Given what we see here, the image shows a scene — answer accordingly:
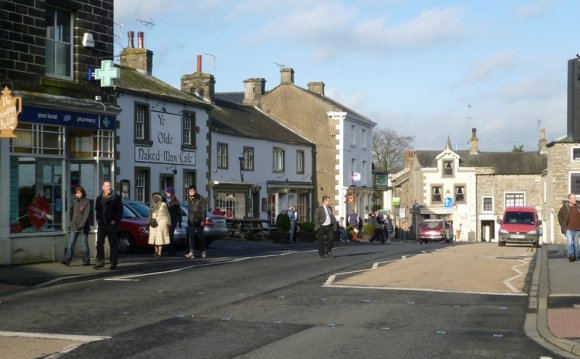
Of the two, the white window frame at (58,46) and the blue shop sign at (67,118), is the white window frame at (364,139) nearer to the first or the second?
the blue shop sign at (67,118)

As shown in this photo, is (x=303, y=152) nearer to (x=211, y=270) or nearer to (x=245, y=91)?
(x=245, y=91)

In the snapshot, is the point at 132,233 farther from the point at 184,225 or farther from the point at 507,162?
the point at 507,162

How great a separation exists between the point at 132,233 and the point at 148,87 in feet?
41.3

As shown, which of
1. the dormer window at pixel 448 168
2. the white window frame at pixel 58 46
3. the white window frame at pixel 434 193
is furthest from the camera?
the dormer window at pixel 448 168

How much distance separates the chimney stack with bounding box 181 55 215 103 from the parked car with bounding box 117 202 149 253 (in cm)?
1970

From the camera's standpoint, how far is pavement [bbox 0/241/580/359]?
9.20 meters

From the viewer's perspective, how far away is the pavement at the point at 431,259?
920 centimetres

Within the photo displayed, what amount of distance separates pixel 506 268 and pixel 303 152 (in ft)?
111

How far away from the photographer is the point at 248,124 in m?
47.8

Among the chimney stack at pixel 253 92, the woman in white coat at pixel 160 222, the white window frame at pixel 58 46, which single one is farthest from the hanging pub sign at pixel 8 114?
the chimney stack at pixel 253 92

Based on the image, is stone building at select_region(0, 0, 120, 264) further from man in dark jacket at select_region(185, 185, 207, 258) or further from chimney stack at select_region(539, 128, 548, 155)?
chimney stack at select_region(539, 128, 548, 155)

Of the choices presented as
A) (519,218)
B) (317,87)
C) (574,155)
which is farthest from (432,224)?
(519,218)

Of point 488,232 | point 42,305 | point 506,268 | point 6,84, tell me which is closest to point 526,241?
point 506,268

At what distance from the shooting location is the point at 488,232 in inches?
2940
